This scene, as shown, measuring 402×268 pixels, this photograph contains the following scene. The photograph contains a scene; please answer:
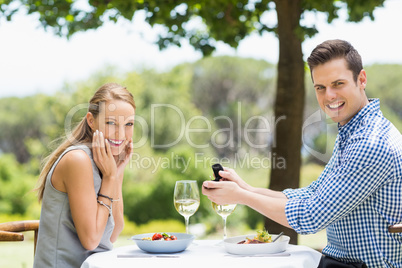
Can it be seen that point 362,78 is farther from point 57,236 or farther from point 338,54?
point 57,236

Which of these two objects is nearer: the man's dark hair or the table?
the table

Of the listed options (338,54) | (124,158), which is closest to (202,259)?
(124,158)

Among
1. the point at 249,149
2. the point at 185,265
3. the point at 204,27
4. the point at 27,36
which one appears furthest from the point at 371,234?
the point at 249,149

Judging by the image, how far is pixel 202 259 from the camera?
2.15 meters

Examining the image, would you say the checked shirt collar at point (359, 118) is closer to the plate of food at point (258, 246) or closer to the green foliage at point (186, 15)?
the plate of food at point (258, 246)

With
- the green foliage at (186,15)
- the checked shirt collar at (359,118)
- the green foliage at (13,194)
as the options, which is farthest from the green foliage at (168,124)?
the checked shirt collar at (359,118)

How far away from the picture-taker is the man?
206 cm

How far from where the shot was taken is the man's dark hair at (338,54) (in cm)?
223

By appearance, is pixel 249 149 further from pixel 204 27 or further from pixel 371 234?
pixel 371 234

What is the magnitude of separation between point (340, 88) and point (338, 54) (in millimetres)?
164

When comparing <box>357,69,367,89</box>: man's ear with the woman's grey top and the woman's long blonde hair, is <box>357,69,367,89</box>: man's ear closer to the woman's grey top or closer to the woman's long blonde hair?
the woman's long blonde hair

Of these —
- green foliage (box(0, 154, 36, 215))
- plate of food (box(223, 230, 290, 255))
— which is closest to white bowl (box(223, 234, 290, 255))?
plate of food (box(223, 230, 290, 255))

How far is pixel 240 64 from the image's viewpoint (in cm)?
3231

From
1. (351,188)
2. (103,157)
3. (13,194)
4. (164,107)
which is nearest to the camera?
(351,188)
